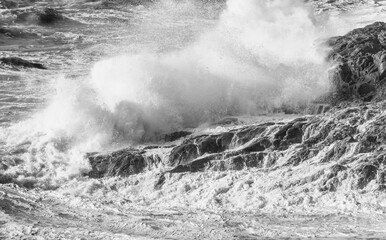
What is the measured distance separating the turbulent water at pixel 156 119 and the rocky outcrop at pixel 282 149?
17.0 inches

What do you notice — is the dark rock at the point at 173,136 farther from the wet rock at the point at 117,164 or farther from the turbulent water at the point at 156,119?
the wet rock at the point at 117,164

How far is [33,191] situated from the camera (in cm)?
1320

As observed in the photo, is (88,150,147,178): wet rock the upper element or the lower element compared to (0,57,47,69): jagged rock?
Result: lower

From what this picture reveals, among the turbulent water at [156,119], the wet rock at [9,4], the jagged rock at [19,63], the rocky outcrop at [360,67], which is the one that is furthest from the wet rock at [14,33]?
the rocky outcrop at [360,67]

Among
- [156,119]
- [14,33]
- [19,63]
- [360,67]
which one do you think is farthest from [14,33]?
[360,67]

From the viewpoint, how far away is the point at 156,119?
16.2 m

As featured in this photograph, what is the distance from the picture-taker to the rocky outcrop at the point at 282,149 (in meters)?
13.5

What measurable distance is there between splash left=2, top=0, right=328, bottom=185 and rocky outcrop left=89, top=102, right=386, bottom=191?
3.35 feet

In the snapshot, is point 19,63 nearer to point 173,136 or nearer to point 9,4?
point 173,136

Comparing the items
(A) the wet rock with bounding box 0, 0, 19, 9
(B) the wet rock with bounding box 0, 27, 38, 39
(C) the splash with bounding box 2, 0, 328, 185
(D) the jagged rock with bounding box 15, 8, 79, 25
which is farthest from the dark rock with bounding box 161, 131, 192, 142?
(A) the wet rock with bounding box 0, 0, 19, 9

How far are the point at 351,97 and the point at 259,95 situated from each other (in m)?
2.61

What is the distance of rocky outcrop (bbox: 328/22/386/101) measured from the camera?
16.7 meters

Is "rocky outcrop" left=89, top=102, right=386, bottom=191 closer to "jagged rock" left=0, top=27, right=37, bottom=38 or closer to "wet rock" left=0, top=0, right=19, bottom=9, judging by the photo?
"jagged rock" left=0, top=27, right=37, bottom=38

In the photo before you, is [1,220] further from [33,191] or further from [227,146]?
[227,146]
